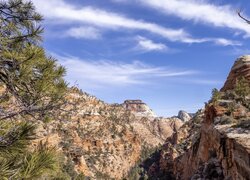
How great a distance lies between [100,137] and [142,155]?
1961 inches

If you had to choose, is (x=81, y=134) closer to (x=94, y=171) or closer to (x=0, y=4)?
(x=94, y=171)

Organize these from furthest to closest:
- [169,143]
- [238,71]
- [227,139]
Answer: [169,143], [238,71], [227,139]

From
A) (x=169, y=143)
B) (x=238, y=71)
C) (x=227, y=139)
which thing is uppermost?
(x=238, y=71)

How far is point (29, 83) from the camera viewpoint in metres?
6.94

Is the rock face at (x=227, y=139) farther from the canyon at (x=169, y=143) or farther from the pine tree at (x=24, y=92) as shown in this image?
the pine tree at (x=24, y=92)

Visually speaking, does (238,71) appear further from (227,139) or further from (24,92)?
(24,92)

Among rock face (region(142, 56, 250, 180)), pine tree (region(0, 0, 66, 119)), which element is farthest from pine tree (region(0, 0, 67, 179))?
rock face (region(142, 56, 250, 180))

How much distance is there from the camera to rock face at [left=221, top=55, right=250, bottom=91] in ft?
171

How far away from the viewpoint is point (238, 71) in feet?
177

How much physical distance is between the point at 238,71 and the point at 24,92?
2057 inches

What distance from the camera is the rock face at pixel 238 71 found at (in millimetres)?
51978

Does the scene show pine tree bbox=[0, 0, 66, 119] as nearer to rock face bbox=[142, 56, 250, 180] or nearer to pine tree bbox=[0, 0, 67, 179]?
pine tree bbox=[0, 0, 67, 179]

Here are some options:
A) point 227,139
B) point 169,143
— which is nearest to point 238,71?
point 227,139

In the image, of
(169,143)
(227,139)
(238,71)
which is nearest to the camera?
(227,139)
